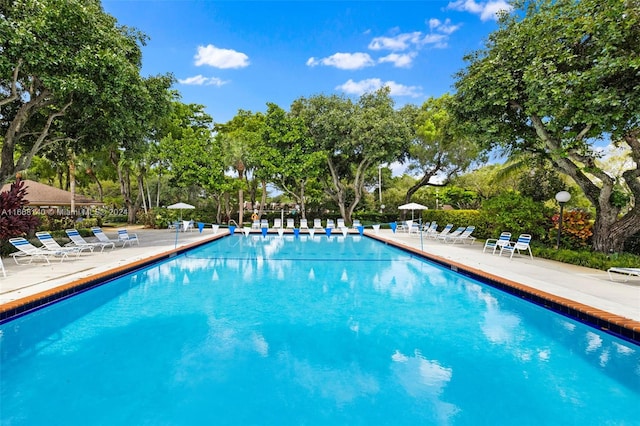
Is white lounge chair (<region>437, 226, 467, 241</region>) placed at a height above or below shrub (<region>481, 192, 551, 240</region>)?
below

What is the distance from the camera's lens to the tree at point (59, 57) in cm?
861

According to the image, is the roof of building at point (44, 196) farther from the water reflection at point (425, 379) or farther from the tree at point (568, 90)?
the water reflection at point (425, 379)

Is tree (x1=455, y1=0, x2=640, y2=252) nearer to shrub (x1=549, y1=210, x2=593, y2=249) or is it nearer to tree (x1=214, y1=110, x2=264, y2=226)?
shrub (x1=549, y1=210, x2=593, y2=249)

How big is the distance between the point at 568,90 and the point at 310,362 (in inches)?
352

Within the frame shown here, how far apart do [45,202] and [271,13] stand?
1992cm

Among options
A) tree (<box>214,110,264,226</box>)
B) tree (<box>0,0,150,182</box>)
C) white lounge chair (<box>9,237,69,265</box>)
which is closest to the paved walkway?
white lounge chair (<box>9,237,69,265</box>)

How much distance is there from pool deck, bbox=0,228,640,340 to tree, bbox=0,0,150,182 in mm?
4830

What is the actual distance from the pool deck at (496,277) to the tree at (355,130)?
41.8ft

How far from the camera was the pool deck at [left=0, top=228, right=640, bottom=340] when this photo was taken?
5.32 metres

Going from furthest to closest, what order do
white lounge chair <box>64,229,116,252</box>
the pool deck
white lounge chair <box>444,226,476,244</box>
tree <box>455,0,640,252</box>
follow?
white lounge chair <box>444,226,476,244</box>
white lounge chair <box>64,229,116,252</box>
tree <box>455,0,640,252</box>
the pool deck

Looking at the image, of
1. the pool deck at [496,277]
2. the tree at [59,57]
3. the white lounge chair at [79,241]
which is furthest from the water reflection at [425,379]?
the tree at [59,57]

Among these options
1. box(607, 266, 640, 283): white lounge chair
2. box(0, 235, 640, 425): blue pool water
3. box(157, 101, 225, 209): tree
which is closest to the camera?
box(0, 235, 640, 425): blue pool water

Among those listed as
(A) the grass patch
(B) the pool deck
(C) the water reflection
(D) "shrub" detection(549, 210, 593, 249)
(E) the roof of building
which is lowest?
(C) the water reflection

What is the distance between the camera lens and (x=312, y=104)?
24.2m
